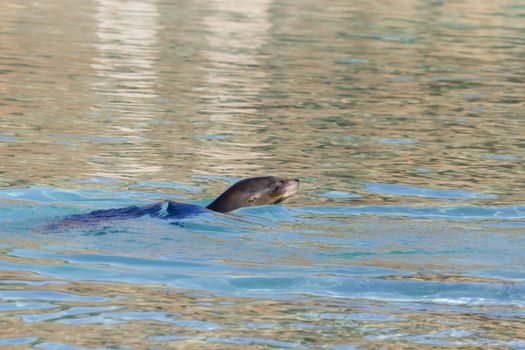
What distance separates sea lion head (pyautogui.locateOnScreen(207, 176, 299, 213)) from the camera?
10.6 m

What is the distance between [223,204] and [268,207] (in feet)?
1.69

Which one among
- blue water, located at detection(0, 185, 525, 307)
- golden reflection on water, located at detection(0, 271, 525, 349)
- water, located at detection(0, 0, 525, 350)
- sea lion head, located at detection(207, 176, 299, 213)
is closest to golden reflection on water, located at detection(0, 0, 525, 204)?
water, located at detection(0, 0, 525, 350)

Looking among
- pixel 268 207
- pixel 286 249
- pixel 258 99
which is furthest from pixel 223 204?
pixel 258 99

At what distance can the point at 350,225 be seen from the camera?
33.9ft

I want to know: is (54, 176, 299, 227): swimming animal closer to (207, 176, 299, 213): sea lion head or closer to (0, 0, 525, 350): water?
(207, 176, 299, 213): sea lion head

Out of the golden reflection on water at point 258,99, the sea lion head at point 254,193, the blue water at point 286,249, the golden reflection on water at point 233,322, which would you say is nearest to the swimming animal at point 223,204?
the sea lion head at point 254,193

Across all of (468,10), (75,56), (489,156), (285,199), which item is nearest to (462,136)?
(489,156)

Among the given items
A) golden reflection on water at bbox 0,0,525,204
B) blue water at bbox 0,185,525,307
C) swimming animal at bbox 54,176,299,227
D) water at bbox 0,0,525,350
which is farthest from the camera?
golden reflection on water at bbox 0,0,525,204

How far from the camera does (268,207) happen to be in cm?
1091

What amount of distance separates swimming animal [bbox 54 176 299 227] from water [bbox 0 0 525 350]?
121 millimetres

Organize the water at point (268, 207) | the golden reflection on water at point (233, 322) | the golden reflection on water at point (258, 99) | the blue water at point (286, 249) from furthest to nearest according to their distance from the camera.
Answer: the golden reflection on water at point (258, 99) < the blue water at point (286, 249) < the water at point (268, 207) < the golden reflection on water at point (233, 322)

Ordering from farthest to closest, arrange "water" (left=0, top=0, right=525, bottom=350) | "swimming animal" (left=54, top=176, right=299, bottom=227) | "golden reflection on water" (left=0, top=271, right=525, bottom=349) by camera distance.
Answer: "swimming animal" (left=54, top=176, right=299, bottom=227)
"water" (left=0, top=0, right=525, bottom=350)
"golden reflection on water" (left=0, top=271, right=525, bottom=349)

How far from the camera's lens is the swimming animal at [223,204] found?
9.92 m

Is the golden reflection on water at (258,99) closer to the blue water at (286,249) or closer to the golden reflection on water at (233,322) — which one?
the blue water at (286,249)
